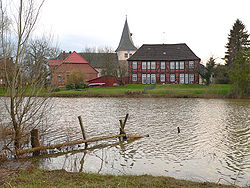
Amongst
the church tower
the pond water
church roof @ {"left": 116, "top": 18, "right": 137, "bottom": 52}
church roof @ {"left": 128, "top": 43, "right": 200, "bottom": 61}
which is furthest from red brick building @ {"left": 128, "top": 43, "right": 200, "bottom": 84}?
the pond water

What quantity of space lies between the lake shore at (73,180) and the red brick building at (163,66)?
156 ft

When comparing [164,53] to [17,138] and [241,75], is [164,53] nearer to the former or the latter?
[241,75]

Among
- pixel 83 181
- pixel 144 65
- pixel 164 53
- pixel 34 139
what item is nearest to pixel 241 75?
pixel 164 53

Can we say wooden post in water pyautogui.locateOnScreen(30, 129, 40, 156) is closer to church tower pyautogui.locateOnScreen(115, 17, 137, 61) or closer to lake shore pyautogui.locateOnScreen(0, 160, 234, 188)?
lake shore pyautogui.locateOnScreen(0, 160, 234, 188)

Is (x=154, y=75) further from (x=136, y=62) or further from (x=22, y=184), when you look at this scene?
(x=22, y=184)

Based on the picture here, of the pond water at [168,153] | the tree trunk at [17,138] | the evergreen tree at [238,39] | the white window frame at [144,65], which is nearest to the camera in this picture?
the pond water at [168,153]

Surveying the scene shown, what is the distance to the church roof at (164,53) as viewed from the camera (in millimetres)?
53719

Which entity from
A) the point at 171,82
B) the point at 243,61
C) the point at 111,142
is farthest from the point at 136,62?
the point at 111,142

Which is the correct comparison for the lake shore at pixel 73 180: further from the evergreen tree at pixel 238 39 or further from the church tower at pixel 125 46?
the church tower at pixel 125 46

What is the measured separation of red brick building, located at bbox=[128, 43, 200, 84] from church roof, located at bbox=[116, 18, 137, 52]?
17207 mm

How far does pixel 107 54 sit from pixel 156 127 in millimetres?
40377

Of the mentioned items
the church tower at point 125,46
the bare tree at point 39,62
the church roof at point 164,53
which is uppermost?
the church tower at point 125,46

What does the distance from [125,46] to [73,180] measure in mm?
67214

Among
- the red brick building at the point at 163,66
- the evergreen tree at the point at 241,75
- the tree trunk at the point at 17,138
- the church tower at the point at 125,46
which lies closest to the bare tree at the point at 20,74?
the tree trunk at the point at 17,138
